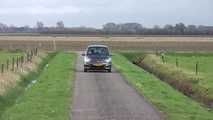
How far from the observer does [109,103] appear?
2489 cm

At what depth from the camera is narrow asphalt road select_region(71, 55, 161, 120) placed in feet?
68.9

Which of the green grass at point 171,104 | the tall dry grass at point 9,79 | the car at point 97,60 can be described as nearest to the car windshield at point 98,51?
the car at point 97,60

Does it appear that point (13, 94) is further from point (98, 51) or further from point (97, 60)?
point (98, 51)

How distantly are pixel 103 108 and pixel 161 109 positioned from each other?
204 centimetres

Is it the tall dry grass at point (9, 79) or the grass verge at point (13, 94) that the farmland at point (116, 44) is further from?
the grass verge at point (13, 94)

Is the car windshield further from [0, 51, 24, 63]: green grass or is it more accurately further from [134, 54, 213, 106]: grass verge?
[0, 51, 24, 63]: green grass

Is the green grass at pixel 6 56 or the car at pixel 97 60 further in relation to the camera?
the green grass at pixel 6 56

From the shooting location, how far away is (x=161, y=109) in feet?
76.2

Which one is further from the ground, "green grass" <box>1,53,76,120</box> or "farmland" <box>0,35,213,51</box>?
"green grass" <box>1,53,76,120</box>

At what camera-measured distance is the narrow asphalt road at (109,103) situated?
21.0m

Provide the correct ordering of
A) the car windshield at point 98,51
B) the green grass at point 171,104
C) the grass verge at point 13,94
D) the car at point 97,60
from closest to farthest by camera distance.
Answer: the green grass at point 171,104 < the grass verge at point 13,94 < the car at point 97,60 < the car windshield at point 98,51

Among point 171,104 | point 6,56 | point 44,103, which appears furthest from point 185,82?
point 6,56

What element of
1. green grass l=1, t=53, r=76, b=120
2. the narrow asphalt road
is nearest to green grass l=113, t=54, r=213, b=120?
the narrow asphalt road

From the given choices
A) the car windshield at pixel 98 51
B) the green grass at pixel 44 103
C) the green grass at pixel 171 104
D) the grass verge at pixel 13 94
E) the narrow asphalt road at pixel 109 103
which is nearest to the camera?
the green grass at pixel 44 103
